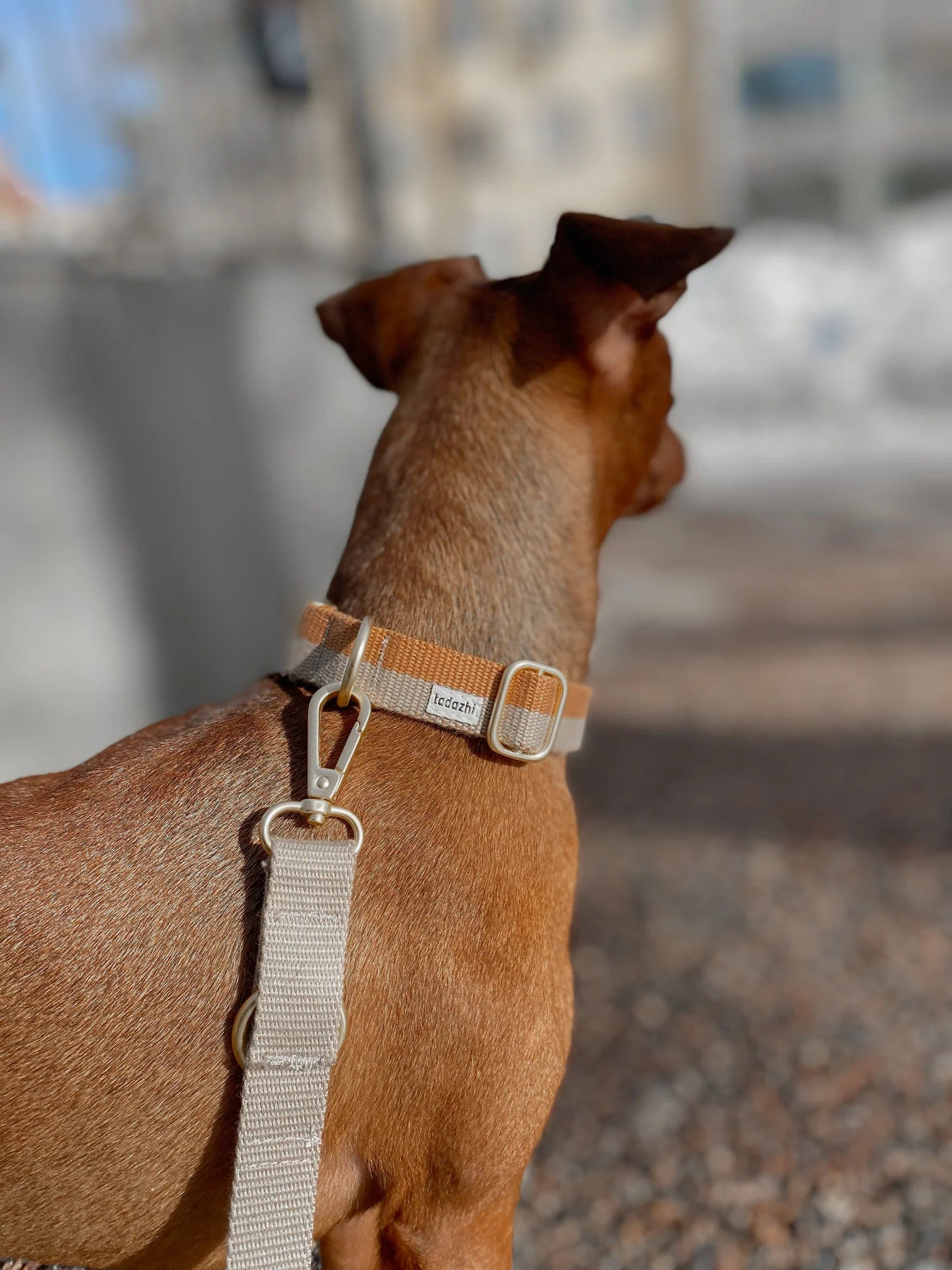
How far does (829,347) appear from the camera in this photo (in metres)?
10.6

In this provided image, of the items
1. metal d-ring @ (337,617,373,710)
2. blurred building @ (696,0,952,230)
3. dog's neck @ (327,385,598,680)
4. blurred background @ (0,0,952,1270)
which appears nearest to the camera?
metal d-ring @ (337,617,373,710)

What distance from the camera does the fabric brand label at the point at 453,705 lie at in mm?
1621

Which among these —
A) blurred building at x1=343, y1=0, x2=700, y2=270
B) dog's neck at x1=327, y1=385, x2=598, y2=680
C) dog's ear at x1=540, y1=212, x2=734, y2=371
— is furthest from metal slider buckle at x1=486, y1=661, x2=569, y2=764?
blurred building at x1=343, y1=0, x2=700, y2=270

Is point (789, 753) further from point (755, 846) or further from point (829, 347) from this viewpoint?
point (829, 347)

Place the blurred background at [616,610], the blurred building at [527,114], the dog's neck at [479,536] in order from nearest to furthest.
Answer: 1. the dog's neck at [479,536]
2. the blurred background at [616,610]
3. the blurred building at [527,114]

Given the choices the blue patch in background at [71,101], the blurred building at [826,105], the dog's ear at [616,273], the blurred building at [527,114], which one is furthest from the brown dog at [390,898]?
the blurred building at [527,114]

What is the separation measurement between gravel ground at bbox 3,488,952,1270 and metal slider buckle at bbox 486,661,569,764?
4.47ft

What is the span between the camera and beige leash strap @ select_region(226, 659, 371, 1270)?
1411 mm

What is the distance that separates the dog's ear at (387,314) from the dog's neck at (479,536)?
0.21 metres

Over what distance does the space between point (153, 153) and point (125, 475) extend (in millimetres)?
1812

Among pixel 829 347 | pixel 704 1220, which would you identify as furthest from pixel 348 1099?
pixel 829 347

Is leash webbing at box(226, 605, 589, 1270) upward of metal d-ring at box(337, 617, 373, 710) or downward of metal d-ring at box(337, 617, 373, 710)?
downward

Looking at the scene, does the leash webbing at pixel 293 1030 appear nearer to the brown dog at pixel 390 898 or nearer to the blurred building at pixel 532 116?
the brown dog at pixel 390 898

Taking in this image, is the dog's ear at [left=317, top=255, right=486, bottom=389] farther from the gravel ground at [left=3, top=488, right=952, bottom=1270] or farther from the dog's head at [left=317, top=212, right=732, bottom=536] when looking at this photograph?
the gravel ground at [left=3, top=488, right=952, bottom=1270]
